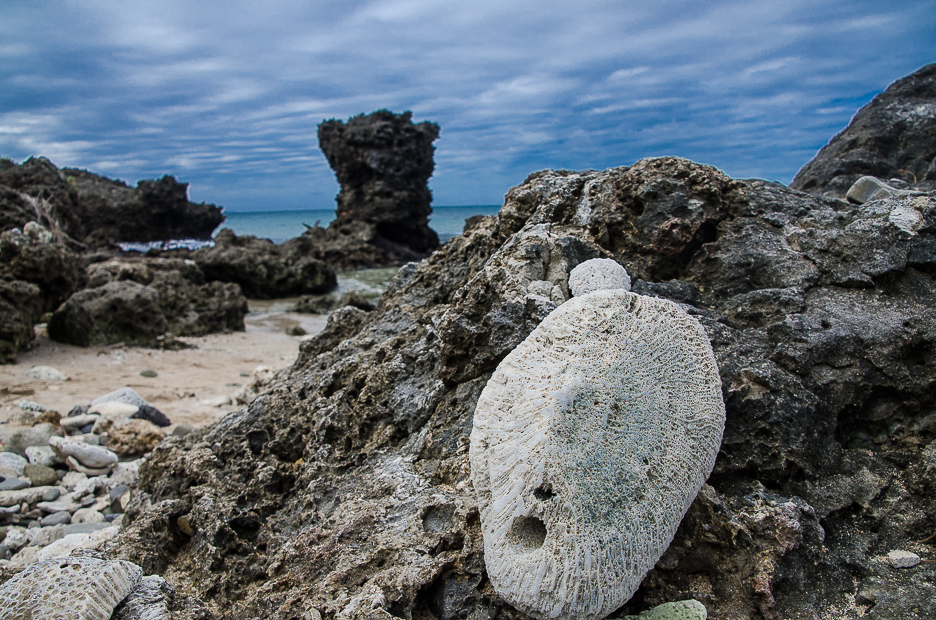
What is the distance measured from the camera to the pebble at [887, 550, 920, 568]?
7.43 feet

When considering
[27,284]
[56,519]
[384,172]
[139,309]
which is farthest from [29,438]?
[384,172]

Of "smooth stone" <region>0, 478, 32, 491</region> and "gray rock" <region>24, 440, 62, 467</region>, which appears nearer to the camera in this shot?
"smooth stone" <region>0, 478, 32, 491</region>

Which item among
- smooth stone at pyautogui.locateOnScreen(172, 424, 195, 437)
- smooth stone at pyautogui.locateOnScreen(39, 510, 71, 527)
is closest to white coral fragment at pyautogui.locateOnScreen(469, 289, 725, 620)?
smooth stone at pyautogui.locateOnScreen(39, 510, 71, 527)

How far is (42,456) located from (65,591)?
12.1ft

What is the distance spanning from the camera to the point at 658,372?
2318mm

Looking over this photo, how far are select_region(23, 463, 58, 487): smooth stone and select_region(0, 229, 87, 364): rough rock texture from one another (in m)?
4.57

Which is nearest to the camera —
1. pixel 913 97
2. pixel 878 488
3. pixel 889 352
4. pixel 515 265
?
pixel 878 488

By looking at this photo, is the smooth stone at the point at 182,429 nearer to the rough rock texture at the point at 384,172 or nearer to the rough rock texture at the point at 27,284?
the rough rock texture at the point at 27,284

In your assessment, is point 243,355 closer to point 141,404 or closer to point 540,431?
point 141,404

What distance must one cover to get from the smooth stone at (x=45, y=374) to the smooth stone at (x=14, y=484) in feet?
12.2

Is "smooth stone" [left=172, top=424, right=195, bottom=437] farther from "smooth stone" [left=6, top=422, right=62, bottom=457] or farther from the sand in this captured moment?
"smooth stone" [left=6, top=422, right=62, bottom=457]

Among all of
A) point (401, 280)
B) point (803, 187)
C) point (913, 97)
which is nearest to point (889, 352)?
point (401, 280)

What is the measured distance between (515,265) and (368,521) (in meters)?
1.44

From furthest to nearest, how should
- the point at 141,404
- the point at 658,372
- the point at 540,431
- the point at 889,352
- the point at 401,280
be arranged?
the point at 141,404 → the point at 401,280 → the point at 889,352 → the point at 658,372 → the point at 540,431
